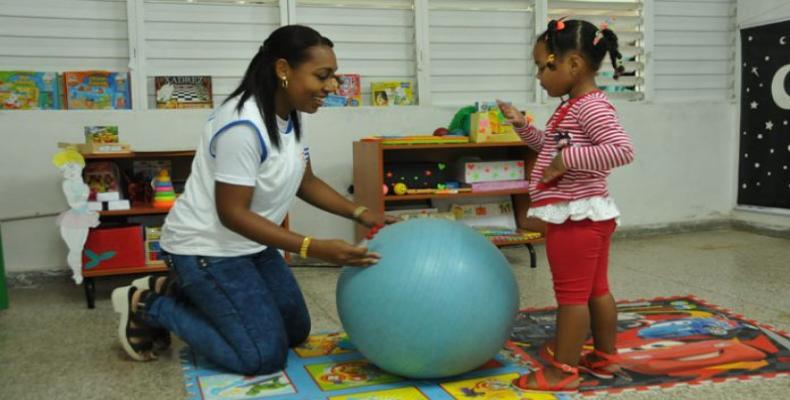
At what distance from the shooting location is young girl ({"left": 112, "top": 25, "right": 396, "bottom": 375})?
2102 millimetres

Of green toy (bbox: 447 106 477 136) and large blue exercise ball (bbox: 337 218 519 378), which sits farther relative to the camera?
green toy (bbox: 447 106 477 136)

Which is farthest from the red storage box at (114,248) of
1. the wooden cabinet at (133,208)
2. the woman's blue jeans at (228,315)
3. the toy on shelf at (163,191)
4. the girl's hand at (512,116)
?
the girl's hand at (512,116)

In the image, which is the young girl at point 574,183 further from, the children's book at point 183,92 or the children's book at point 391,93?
the children's book at point 183,92

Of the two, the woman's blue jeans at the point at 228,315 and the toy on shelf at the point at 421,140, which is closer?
the woman's blue jeans at the point at 228,315

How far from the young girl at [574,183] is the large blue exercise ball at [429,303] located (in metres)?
0.18

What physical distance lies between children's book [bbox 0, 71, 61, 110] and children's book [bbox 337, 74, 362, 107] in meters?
1.60

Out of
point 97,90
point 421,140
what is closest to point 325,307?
point 421,140

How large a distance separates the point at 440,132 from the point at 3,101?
94.1 inches

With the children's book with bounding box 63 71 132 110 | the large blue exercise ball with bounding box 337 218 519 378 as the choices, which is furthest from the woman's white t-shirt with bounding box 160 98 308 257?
the children's book with bounding box 63 71 132 110

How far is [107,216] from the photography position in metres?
3.61

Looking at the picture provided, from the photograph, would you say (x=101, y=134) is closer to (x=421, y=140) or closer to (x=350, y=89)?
(x=350, y=89)

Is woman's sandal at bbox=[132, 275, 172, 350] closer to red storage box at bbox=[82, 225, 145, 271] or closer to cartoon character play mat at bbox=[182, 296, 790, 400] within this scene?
cartoon character play mat at bbox=[182, 296, 790, 400]

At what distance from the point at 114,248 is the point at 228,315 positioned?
1.37 metres

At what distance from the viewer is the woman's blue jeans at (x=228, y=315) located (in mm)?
2234
